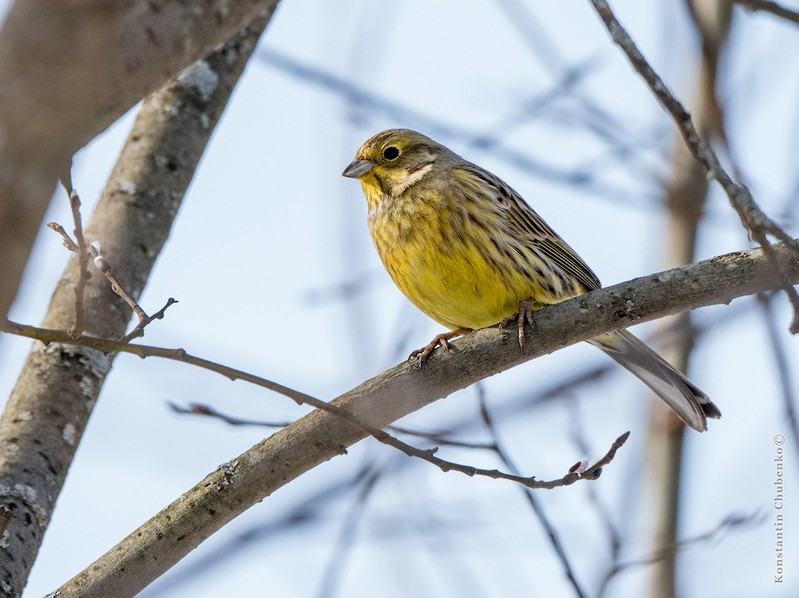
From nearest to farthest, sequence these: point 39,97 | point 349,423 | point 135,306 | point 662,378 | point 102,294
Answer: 1. point 39,97
2. point 135,306
3. point 349,423
4. point 102,294
5. point 662,378

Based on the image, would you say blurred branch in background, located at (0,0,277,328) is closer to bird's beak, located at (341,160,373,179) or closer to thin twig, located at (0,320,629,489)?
thin twig, located at (0,320,629,489)

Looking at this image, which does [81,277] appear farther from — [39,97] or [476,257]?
[476,257]

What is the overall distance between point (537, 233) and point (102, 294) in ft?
7.75

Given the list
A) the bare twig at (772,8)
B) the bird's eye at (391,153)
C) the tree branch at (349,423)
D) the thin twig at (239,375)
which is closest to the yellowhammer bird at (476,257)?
the bird's eye at (391,153)

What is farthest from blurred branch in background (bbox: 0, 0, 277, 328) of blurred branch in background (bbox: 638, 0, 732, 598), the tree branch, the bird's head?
the bird's head

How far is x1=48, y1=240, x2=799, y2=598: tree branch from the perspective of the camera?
3076 millimetres

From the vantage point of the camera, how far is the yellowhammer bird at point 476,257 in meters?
5.02

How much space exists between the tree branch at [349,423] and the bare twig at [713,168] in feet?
1.71

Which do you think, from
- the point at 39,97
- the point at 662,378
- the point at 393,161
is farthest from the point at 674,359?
the point at 39,97

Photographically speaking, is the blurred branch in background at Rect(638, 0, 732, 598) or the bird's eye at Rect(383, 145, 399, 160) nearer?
the blurred branch in background at Rect(638, 0, 732, 598)

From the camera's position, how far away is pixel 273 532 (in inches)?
115

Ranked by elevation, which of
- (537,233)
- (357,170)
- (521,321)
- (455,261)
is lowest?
(521,321)

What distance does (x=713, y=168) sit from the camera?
266 centimetres

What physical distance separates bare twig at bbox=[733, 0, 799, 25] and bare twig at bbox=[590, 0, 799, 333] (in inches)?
12.1
